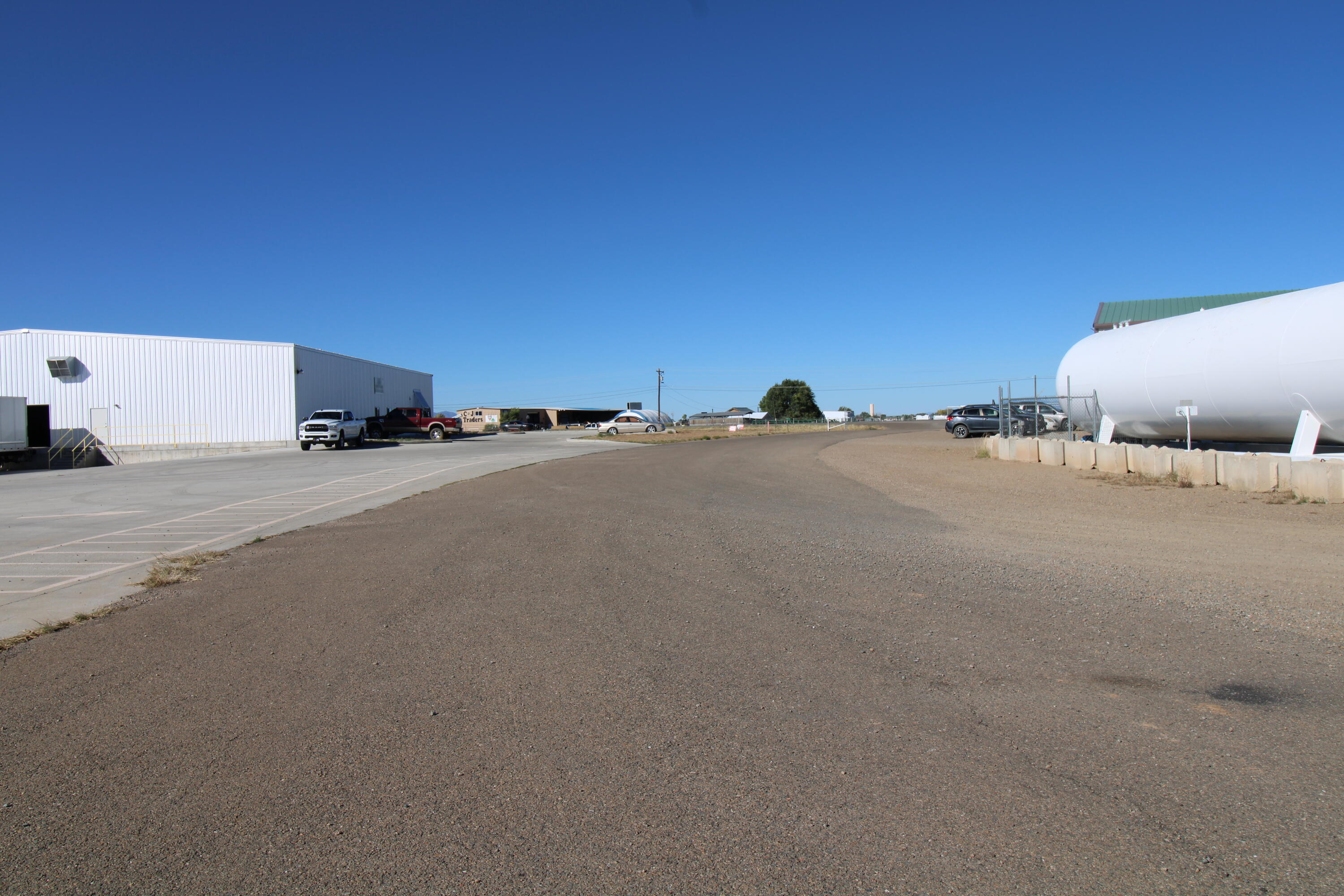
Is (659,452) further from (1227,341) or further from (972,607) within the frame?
(972,607)

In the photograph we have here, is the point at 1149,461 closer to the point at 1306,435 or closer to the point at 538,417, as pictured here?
the point at 1306,435

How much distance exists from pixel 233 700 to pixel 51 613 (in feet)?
11.8

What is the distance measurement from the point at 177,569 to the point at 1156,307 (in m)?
61.8

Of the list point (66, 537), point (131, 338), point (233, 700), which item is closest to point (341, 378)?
point (131, 338)

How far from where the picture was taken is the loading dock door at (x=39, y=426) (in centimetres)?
3975

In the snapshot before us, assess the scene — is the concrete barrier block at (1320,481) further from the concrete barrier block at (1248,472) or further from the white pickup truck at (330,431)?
the white pickup truck at (330,431)

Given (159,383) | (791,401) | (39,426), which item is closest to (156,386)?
(159,383)

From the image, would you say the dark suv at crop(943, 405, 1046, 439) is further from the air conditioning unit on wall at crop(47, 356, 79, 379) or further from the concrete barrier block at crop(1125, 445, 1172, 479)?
the air conditioning unit on wall at crop(47, 356, 79, 379)

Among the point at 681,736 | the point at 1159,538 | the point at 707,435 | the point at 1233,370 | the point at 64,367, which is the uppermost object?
the point at 64,367

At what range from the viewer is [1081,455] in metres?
20.0

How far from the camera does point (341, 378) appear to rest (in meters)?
49.8

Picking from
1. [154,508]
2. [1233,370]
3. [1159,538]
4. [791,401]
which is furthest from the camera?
[791,401]

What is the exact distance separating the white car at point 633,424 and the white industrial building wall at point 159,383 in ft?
74.9

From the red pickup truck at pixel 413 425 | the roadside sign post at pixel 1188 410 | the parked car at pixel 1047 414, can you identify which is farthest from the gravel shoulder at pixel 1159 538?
the red pickup truck at pixel 413 425
